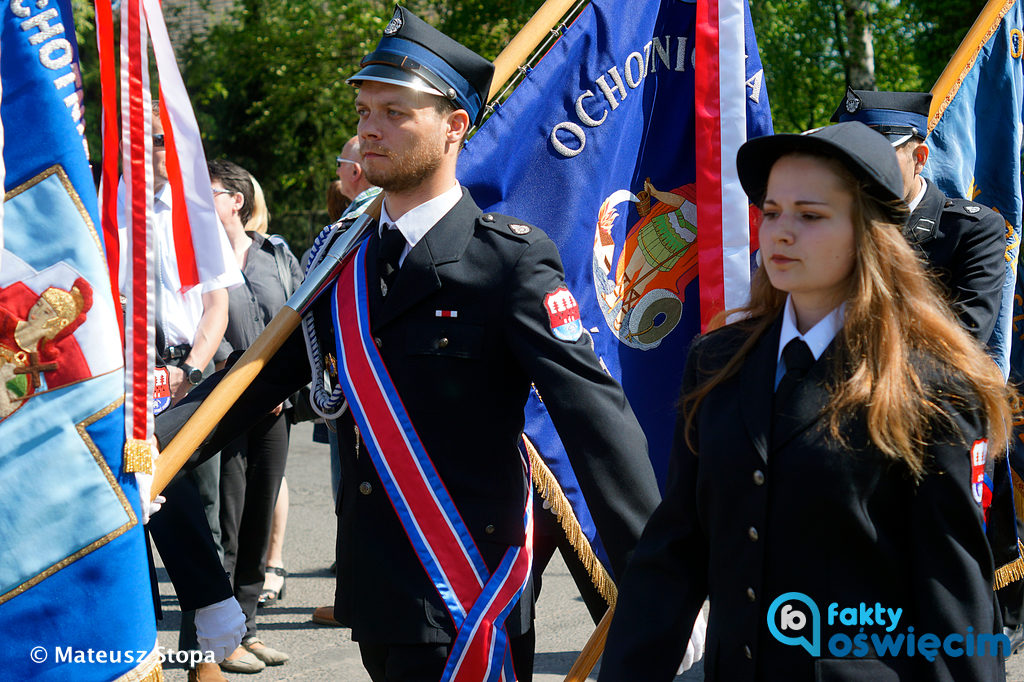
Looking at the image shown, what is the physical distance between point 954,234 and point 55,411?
285 centimetres

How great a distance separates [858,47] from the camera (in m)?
16.9

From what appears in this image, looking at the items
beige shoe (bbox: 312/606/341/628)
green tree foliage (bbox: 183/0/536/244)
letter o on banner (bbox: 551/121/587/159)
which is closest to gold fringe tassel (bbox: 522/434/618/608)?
letter o on banner (bbox: 551/121/587/159)

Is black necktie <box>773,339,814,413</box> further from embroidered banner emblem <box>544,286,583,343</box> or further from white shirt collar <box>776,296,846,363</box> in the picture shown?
embroidered banner emblem <box>544,286,583,343</box>

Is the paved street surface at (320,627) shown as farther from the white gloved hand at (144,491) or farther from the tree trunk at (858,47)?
the tree trunk at (858,47)

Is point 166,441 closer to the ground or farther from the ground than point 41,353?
closer to the ground

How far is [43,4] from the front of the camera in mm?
2660

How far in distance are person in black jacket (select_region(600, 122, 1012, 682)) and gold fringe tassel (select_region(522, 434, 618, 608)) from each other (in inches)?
49.0

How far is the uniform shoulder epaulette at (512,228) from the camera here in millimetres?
2857

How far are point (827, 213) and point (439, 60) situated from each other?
123 centimetres

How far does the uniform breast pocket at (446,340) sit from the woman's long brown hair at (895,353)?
996 mm

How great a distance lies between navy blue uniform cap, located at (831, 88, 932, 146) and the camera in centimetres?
409

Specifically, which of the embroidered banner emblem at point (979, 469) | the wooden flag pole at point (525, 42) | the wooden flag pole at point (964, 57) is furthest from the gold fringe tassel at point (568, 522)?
the wooden flag pole at point (964, 57)

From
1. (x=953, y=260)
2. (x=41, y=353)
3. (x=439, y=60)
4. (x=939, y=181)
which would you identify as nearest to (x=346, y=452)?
(x=41, y=353)

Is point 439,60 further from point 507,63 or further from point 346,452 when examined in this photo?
point 346,452
